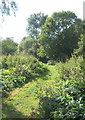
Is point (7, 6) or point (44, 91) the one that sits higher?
point (7, 6)

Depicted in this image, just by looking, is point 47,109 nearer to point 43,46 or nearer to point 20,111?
point 20,111

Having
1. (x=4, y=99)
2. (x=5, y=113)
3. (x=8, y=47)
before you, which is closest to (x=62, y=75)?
(x=4, y=99)

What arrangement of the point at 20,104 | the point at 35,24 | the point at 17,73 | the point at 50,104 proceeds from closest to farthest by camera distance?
the point at 50,104 → the point at 20,104 → the point at 17,73 → the point at 35,24

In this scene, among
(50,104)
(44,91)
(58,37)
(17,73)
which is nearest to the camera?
(50,104)

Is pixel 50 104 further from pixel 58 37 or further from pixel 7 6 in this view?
pixel 58 37

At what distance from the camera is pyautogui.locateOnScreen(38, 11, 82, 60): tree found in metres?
15.9

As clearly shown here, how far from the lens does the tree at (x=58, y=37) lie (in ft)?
52.2

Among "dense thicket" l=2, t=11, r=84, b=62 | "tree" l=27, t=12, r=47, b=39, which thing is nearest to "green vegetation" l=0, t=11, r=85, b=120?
"dense thicket" l=2, t=11, r=84, b=62

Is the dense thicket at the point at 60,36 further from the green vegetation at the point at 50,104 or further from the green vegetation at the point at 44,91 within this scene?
the green vegetation at the point at 50,104

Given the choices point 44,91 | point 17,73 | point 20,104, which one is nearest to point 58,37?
point 17,73

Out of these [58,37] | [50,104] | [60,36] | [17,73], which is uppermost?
[60,36]

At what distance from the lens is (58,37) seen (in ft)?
53.3

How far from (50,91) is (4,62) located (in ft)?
16.8

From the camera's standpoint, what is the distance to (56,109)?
110 inches
